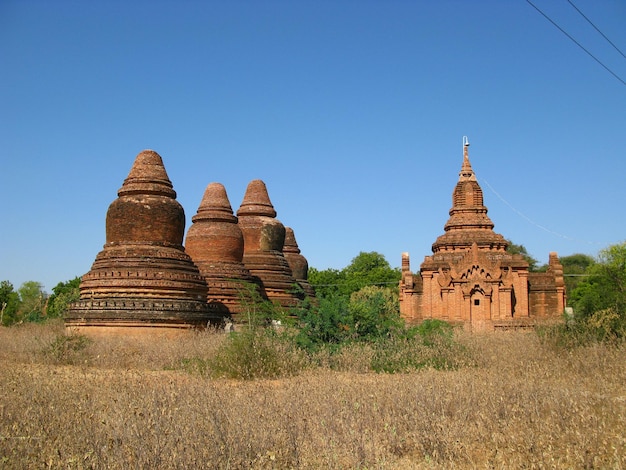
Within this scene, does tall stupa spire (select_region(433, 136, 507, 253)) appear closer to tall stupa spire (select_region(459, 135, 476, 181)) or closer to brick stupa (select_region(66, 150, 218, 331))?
tall stupa spire (select_region(459, 135, 476, 181))

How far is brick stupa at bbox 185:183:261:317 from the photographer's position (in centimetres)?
2017

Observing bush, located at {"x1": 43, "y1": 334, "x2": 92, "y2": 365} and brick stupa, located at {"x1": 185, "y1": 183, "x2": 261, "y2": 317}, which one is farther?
brick stupa, located at {"x1": 185, "y1": 183, "x2": 261, "y2": 317}

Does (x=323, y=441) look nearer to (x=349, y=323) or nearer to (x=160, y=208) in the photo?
(x=349, y=323)

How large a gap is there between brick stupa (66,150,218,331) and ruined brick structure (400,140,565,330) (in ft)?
35.4

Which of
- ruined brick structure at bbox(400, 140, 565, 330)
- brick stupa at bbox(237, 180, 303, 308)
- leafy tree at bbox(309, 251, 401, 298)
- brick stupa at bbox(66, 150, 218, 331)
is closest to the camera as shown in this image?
brick stupa at bbox(66, 150, 218, 331)

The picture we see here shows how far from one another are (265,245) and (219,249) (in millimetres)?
3594

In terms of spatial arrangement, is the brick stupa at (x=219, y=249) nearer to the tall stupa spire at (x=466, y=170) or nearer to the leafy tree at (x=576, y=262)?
the tall stupa spire at (x=466, y=170)

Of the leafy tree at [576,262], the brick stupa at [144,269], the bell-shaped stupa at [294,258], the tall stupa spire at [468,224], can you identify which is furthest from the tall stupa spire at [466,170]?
the leafy tree at [576,262]

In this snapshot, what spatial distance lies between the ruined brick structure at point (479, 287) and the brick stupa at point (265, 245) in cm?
491

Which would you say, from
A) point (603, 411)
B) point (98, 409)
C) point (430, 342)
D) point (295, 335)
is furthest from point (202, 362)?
point (603, 411)

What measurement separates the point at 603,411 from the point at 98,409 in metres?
4.26

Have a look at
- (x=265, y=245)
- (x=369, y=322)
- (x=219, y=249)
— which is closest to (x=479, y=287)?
(x=265, y=245)

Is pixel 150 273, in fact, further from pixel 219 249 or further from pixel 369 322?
pixel 369 322

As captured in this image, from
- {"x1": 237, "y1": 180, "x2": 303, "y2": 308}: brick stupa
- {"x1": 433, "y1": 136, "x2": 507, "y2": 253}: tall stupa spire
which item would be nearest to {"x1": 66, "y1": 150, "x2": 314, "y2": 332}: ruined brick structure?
{"x1": 237, "y1": 180, "x2": 303, "y2": 308}: brick stupa
